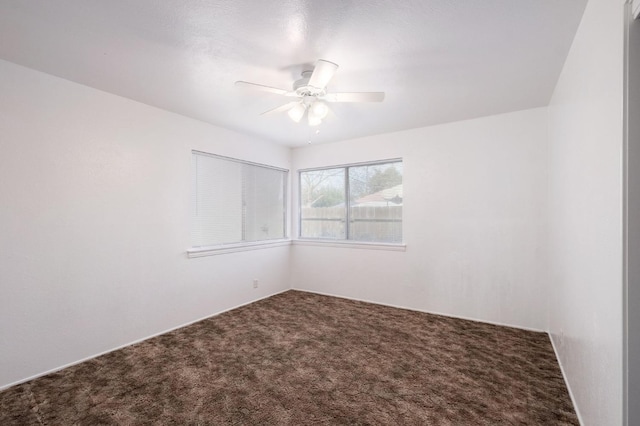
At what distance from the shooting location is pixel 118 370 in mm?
2396

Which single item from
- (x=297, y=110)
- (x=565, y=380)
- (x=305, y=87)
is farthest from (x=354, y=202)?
(x=565, y=380)

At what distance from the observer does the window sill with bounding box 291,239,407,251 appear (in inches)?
159

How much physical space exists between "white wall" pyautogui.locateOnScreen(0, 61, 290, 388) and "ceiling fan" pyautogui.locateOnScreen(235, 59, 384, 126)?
1530mm

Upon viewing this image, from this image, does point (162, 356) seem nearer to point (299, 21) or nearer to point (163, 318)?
point (163, 318)

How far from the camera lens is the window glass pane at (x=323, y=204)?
470cm

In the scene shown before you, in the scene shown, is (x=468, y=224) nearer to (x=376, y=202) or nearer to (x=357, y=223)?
(x=376, y=202)

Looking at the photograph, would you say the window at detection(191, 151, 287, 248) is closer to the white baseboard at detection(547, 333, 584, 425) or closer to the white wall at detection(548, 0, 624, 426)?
the white wall at detection(548, 0, 624, 426)

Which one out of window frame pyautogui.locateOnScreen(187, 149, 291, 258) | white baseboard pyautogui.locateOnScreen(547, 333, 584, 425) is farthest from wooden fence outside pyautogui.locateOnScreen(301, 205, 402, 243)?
white baseboard pyautogui.locateOnScreen(547, 333, 584, 425)

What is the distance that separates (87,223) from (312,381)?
237cm

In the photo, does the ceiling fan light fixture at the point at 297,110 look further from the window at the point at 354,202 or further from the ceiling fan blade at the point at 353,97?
the window at the point at 354,202

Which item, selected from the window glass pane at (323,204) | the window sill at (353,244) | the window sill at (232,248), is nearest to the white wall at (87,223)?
the window sill at (232,248)

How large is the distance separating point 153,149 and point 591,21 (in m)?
3.57

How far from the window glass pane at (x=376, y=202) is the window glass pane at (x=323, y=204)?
7.2 inches

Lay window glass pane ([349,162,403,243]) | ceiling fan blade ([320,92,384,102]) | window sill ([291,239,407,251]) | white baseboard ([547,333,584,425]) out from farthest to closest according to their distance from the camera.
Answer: window glass pane ([349,162,403,243]), window sill ([291,239,407,251]), ceiling fan blade ([320,92,384,102]), white baseboard ([547,333,584,425])
